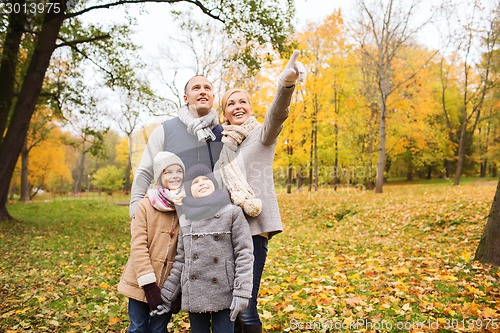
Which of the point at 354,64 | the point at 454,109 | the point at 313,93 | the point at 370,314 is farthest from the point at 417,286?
the point at 454,109

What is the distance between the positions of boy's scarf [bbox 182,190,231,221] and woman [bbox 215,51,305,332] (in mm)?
145

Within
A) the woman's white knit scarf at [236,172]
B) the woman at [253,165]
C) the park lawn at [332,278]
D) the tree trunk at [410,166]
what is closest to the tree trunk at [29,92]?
the park lawn at [332,278]

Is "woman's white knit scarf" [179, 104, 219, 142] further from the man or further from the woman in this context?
the woman

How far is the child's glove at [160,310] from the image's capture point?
240 centimetres

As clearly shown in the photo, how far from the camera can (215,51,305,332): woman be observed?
260cm

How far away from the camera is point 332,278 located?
19.9 feet

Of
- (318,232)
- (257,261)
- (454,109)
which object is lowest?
(318,232)

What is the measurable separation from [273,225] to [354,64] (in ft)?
74.1

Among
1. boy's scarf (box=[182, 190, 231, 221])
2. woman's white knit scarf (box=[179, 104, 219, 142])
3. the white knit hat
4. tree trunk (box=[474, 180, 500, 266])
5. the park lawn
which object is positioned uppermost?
woman's white knit scarf (box=[179, 104, 219, 142])

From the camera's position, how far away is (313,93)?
20.5 meters

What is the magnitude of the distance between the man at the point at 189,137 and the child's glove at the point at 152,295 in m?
0.56

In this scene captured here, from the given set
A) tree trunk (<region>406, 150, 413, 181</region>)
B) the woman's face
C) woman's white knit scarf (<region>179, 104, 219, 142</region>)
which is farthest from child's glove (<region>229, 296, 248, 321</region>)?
tree trunk (<region>406, 150, 413, 181</region>)

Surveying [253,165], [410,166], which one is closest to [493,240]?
[253,165]

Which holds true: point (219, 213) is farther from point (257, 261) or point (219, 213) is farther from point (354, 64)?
point (354, 64)
